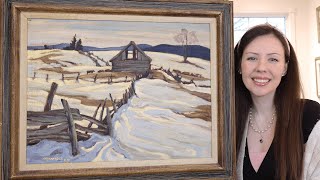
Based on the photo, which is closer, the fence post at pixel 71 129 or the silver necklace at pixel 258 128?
the fence post at pixel 71 129

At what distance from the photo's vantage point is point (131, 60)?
3.10 ft

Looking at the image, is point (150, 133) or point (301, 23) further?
point (301, 23)

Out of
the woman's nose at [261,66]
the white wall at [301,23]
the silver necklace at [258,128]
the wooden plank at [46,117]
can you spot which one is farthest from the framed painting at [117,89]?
the white wall at [301,23]

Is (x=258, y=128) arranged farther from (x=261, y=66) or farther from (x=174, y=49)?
(x=174, y=49)

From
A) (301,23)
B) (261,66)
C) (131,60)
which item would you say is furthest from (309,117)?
(301,23)

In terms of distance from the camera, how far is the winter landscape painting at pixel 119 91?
0.90m

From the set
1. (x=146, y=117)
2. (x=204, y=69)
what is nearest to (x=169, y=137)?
(x=146, y=117)

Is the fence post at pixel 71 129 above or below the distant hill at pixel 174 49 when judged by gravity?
below

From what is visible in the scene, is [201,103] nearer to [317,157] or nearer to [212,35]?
[212,35]

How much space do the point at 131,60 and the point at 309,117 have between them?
0.59 metres

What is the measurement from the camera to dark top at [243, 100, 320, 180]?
45.5 inches

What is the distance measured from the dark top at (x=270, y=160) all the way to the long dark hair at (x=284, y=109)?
0.02m

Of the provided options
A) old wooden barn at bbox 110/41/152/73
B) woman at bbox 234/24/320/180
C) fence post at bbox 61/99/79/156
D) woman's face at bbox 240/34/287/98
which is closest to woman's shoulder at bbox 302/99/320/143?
woman at bbox 234/24/320/180

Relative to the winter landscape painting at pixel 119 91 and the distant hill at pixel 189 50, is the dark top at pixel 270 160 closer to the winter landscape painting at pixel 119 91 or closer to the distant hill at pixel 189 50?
the winter landscape painting at pixel 119 91
